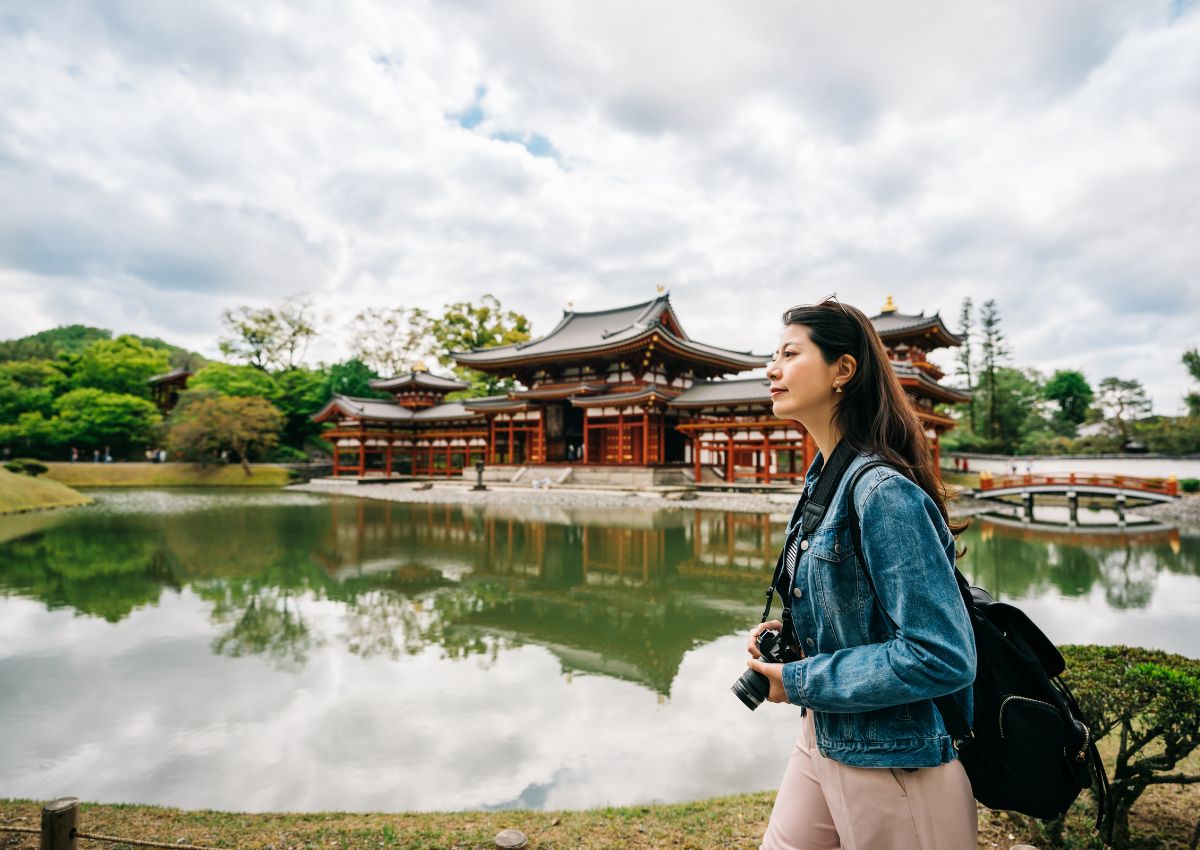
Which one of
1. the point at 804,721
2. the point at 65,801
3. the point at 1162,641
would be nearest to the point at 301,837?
the point at 65,801

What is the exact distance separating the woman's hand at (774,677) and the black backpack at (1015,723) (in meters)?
0.23

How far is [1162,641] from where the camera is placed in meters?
6.20

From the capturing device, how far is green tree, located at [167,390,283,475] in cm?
2944

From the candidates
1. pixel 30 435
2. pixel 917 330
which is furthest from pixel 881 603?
pixel 30 435

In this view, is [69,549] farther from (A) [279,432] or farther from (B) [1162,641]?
(A) [279,432]

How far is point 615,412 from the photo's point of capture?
24.2 meters

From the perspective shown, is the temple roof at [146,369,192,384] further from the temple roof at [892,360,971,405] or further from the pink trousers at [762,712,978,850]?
the pink trousers at [762,712,978,850]

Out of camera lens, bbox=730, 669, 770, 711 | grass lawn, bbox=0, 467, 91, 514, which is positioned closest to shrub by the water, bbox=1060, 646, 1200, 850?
camera lens, bbox=730, 669, 770, 711

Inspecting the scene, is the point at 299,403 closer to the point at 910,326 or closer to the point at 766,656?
the point at 910,326

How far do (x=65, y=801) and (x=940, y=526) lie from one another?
2.85 m

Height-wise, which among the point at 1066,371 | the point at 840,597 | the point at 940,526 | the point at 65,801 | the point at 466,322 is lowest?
the point at 65,801

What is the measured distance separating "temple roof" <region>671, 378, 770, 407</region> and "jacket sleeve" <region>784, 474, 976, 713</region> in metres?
19.9

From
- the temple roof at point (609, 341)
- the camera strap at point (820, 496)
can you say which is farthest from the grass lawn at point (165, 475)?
the camera strap at point (820, 496)

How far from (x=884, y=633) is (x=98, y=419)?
3829 centimetres
